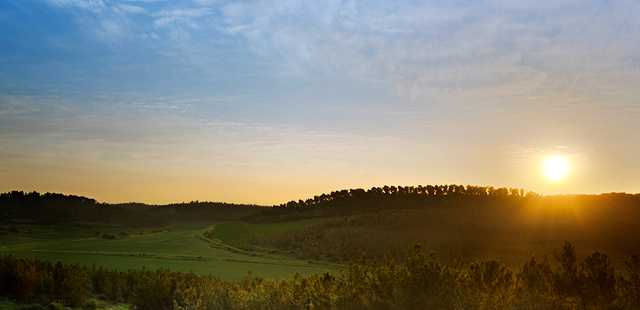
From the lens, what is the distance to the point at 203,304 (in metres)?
11.7

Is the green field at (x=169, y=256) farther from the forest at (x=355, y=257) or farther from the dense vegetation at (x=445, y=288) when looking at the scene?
the dense vegetation at (x=445, y=288)

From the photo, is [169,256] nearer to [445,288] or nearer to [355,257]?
[355,257]

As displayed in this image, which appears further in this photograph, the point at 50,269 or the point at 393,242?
the point at 393,242

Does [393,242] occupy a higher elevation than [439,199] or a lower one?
lower

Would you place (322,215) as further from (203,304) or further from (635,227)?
(203,304)

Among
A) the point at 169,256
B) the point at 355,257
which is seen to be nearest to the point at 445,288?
the point at 355,257

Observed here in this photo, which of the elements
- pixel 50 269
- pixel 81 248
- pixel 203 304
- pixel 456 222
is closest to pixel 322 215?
pixel 456 222

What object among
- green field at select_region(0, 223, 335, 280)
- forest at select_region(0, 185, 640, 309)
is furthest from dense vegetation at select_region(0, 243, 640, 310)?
green field at select_region(0, 223, 335, 280)

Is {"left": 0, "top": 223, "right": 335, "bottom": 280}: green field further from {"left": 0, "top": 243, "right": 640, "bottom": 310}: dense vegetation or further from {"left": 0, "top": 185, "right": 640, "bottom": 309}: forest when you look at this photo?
{"left": 0, "top": 243, "right": 640, "bottom": 310}: dense vegetation

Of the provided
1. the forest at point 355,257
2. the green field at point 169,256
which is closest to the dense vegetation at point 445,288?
the forest at point 355,257

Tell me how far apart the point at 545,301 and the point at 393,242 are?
55512 millimetres

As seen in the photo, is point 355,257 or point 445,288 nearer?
point 445,288

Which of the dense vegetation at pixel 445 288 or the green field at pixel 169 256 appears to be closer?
the dense vegetation at pixel 445 288

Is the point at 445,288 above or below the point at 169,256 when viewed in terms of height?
above
